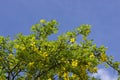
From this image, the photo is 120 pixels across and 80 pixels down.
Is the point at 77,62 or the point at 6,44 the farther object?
the point at 6,44

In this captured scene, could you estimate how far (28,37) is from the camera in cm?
2139

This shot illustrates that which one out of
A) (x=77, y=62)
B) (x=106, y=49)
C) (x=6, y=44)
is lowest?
(x=77, y=62)

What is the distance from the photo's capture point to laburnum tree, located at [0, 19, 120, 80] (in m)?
20.1

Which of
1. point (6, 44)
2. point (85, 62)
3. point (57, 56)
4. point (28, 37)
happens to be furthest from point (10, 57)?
point (85, 62)

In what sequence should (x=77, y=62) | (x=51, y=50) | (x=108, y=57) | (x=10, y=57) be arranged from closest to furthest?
(x=77, y=62), (x=51, y=50), (x=108, y=57), (x=10, y=57)

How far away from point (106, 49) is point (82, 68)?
2.09m

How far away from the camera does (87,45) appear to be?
22.5 metres

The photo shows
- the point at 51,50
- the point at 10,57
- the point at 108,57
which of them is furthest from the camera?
the point at 10,57

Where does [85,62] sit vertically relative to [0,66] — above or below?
below

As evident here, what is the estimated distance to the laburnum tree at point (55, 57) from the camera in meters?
20.1

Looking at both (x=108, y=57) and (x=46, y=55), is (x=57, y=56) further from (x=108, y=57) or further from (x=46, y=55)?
(x=108, y=57)

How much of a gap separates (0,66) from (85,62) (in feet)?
20.1

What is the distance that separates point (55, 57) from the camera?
2056 cm

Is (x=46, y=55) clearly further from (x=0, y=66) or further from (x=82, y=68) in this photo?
(x=0, y=66)
